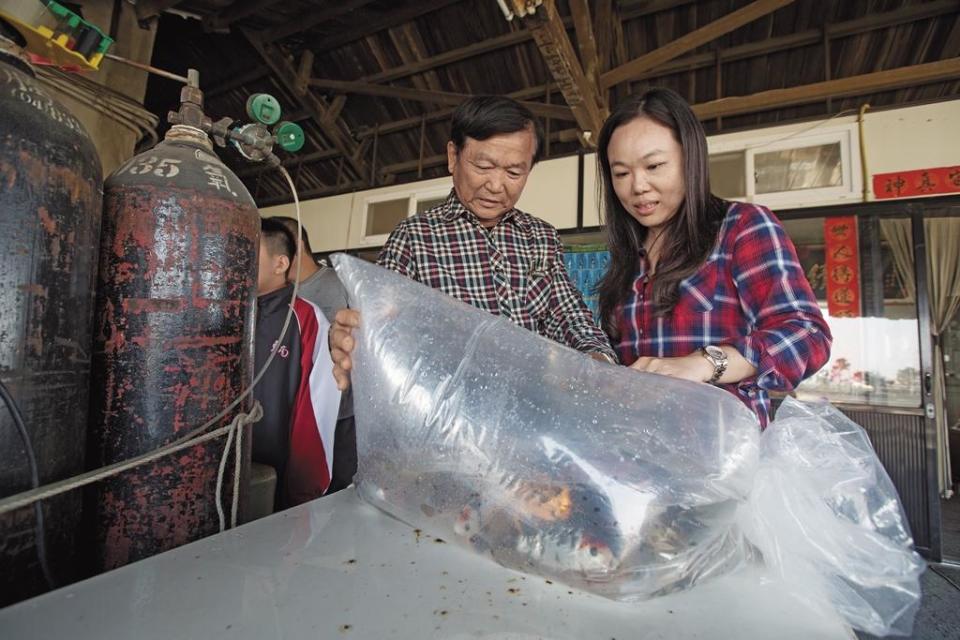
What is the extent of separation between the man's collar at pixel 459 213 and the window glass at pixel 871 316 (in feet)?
9.85

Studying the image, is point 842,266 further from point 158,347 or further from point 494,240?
point 158,347

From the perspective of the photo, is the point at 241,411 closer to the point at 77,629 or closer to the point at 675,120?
the point at 77,629

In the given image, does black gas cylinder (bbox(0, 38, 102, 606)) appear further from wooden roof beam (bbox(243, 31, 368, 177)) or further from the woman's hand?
wooden roof beam (bbox(243, 31, 368, 177))

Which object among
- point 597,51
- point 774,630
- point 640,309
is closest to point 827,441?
point 774,630

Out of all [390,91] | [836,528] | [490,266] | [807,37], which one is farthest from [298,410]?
[807,37]

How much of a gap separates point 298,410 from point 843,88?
14.6 feet

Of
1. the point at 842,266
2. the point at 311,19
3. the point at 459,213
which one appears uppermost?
the point at 311,19

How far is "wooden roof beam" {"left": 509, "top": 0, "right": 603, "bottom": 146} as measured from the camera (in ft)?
8.28

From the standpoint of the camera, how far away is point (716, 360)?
38.3 inches

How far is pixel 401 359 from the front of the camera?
2.66 feet

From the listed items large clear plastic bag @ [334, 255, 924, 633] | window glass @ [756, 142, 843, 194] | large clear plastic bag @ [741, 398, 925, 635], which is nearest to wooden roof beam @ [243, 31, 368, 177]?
window glass @ [756, 142, 843, 194]

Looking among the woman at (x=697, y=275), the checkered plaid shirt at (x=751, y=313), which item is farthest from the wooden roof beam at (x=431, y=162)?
the checkered plaid shirt at (x=751, y=313)

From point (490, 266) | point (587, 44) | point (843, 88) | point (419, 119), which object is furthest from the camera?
point (419, 119)

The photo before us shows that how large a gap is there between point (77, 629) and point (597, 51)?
421 cm
